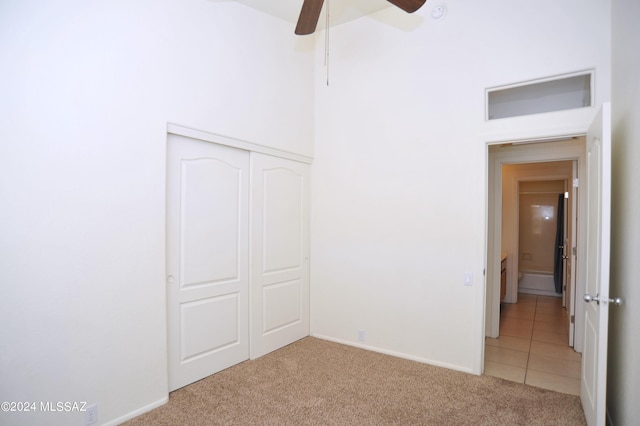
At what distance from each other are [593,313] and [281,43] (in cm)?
372

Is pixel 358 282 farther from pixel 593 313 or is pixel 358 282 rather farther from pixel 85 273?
pixel 85 273

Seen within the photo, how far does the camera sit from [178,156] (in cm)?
276

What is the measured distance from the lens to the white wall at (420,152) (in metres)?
2.81

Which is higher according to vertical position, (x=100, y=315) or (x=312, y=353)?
(x=100, y=315)

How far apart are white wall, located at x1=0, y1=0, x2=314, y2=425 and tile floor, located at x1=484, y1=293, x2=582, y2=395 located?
3.21 m

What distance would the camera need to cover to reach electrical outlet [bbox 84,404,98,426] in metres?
2.13

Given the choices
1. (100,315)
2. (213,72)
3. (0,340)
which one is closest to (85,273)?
(100,315)

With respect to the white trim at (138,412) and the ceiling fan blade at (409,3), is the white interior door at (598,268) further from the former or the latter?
the white trim at (138,412)

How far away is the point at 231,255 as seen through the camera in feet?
10.4

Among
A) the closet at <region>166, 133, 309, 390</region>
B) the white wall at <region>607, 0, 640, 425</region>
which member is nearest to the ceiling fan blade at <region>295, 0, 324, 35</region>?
the closet at <region>166, 133, 309, 390</region>

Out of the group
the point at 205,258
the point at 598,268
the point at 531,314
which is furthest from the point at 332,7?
the point at 531,314

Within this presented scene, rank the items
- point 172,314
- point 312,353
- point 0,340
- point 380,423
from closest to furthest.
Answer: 1. point 0,340
2. point 380,423
3. point 172,314
4. point 312,353

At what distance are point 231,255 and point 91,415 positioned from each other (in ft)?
4.99

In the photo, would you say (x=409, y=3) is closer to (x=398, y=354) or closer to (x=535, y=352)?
(x=398, y=354)
